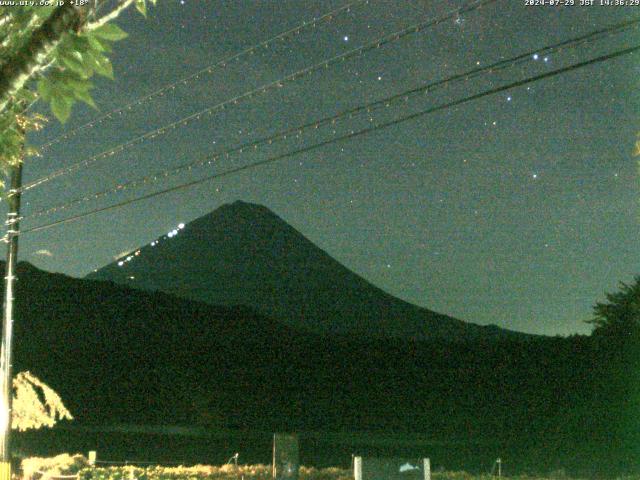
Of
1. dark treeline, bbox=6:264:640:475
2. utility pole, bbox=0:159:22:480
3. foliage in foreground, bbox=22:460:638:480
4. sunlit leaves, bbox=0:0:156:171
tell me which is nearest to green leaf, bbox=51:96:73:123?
sunlit leaves, bbox=0:0:156:171

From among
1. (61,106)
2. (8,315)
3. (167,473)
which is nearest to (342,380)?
(167,473)

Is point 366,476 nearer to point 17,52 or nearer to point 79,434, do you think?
point 17,52

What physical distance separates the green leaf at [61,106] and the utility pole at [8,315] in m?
11.7

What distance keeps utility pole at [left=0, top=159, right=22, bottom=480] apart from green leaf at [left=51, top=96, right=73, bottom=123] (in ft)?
38.5

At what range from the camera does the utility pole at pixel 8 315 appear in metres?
14.4

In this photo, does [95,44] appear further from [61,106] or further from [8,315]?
[8,315]

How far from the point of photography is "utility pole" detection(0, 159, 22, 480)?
47.3 ft

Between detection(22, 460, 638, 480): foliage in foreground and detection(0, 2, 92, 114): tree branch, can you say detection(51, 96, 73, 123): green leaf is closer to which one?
detection(0, 2, 92, 114): tree branch

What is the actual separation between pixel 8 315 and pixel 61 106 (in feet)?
40.7

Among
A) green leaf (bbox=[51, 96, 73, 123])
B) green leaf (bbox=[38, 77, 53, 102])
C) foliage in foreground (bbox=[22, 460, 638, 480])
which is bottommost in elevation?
foliage in foreground (bbox=[22, 460, 638, 480])

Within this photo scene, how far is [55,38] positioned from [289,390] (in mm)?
57429

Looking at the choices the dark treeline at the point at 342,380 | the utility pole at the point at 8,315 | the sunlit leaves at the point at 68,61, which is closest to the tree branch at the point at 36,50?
the sunlit leaves at the point at 68,61

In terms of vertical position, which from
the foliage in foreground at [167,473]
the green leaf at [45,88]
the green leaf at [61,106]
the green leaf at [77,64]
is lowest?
the foliage in foreground at [167,473]

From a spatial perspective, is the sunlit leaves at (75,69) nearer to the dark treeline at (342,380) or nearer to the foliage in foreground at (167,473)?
the foliage in foreground at (167,473)
